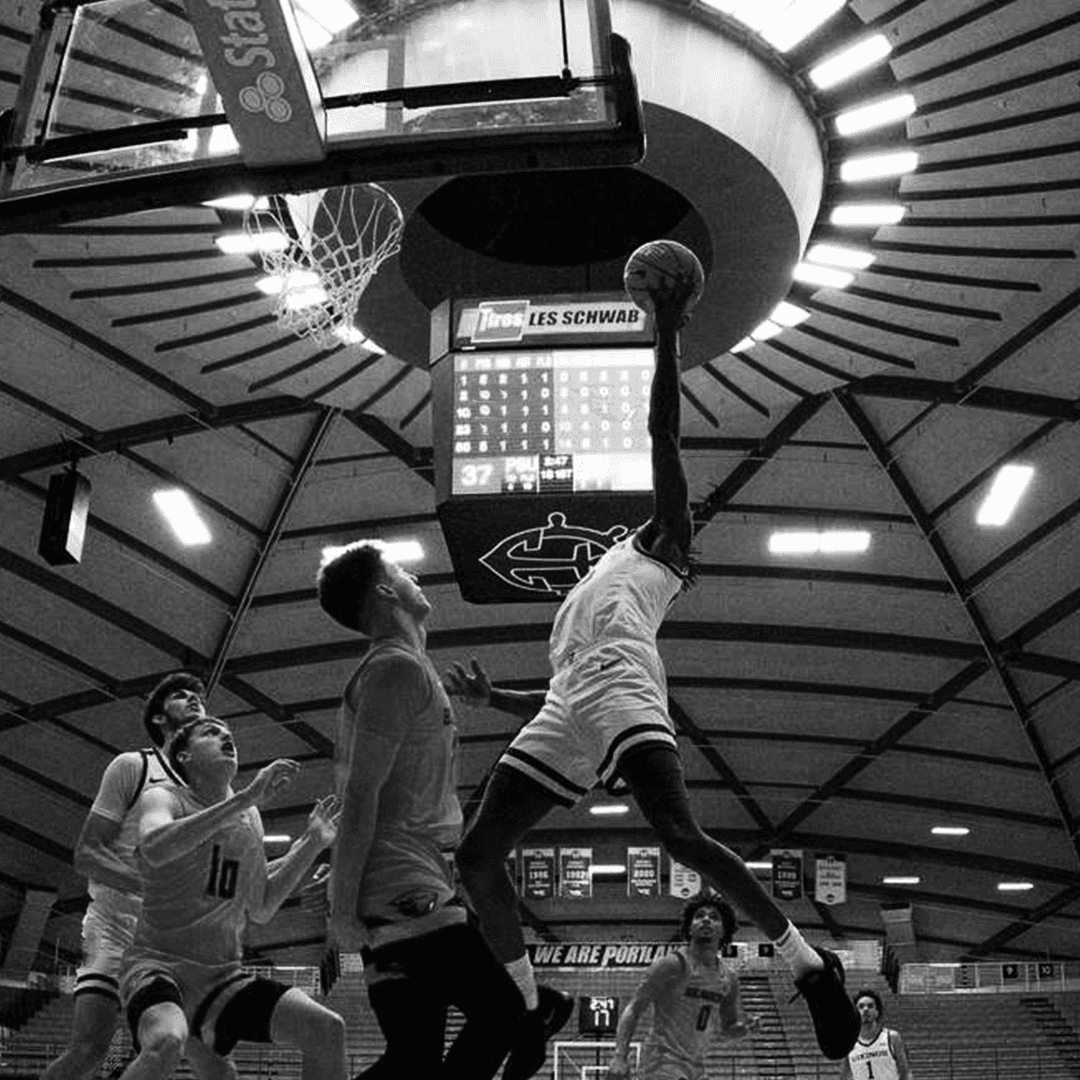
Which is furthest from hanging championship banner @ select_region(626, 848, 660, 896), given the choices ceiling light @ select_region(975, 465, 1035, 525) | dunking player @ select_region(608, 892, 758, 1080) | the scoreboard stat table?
dunking player @ select_region(608, 892, 758, 1080)

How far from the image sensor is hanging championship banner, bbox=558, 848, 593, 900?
3319cm

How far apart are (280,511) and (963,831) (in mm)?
16491

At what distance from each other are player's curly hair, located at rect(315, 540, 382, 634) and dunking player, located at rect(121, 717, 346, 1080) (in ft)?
2.67

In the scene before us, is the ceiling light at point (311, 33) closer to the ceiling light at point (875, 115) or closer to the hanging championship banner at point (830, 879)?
the ceiling light at point (875, 115)

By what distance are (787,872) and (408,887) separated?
29.5 metres

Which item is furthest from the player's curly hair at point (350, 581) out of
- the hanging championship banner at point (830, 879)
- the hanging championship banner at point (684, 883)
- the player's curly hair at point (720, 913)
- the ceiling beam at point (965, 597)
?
the hanging championship banner at point (830, 879)

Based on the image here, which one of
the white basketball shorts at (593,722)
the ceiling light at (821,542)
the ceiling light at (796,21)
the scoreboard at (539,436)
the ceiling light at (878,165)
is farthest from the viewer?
the ceiling light at (821,542)

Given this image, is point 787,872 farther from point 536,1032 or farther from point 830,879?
point 536,1032

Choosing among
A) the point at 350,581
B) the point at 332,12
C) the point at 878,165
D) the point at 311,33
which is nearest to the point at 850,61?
the point at 878,165

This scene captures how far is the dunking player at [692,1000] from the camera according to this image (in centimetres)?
977

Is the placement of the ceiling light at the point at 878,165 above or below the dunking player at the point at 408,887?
above

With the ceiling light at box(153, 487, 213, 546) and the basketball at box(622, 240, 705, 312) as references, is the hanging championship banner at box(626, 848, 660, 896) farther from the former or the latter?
the basketball at box(622, 240, 705, 312)

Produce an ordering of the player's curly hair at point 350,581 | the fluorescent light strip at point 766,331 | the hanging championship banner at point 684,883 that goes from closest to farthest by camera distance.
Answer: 1. the player's curly hair at point 350,581
2. the fluorescent light strip at point 766,331
3. the hanging championship banner at point 684,883

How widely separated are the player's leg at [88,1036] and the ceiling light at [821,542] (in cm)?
1660
